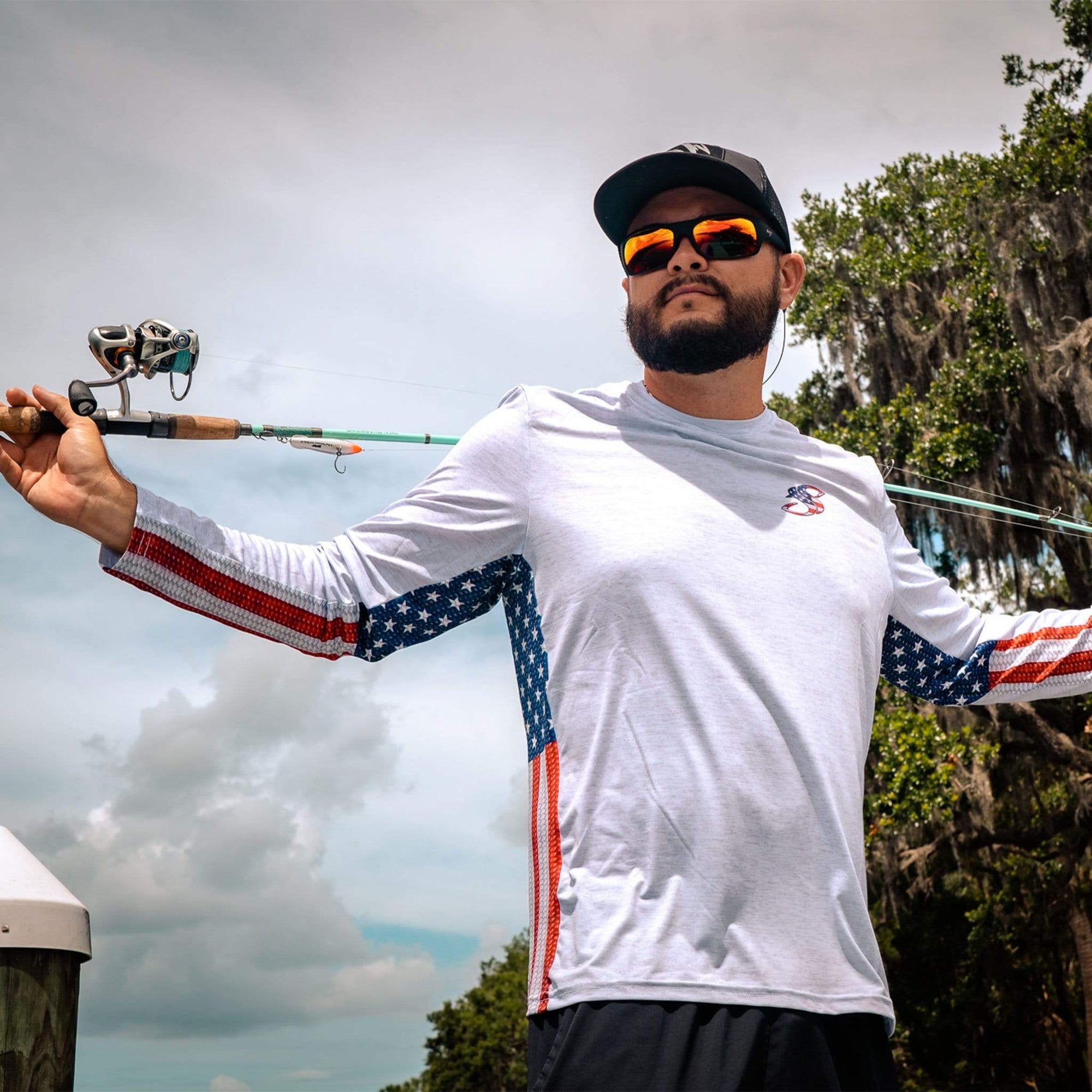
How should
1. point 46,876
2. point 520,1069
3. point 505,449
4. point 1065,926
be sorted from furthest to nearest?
point 520,1069 → point 1065,926 → point 46,876 → point 505,449

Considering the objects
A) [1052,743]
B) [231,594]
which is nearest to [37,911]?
[231,594]

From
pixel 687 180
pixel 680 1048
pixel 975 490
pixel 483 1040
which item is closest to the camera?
pixel 680 1048

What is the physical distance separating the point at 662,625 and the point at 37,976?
4.62 ft

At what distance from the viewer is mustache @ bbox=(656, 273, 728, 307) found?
237 cm

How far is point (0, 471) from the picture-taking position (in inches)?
72.2

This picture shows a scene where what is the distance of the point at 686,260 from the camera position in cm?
238

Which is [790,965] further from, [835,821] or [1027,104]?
[1027,104]

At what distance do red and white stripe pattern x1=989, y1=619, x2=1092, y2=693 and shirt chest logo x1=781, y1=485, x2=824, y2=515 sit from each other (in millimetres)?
654

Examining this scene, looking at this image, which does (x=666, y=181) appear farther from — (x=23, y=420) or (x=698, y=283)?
(x=23, y=420)

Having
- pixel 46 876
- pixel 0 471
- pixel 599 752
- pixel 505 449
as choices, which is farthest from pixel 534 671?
pixel 46 876

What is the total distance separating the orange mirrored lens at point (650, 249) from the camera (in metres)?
2.39

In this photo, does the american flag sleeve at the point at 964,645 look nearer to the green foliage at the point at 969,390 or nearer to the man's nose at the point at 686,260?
the man's nose at the point at 686,260

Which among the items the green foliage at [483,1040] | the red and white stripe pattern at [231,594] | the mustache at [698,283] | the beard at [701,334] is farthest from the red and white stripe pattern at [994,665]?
the green foliage at [483,1040]

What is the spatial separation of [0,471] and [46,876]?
987 mm
